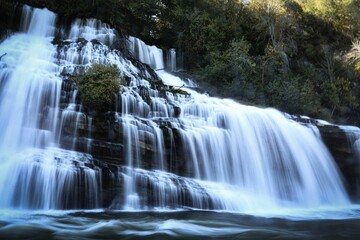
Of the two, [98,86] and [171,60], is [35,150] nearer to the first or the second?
[98,86]

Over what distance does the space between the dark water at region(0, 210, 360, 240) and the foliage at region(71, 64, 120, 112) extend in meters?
3.42

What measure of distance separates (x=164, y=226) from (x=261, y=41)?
20.6 meters

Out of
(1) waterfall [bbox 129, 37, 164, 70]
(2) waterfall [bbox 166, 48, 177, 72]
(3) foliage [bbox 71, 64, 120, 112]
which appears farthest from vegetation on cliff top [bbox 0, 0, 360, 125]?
(3) foliage [bbox 71, 64, 120, 112]

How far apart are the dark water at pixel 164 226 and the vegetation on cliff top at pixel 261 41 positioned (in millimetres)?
10399

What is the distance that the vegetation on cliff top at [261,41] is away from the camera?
59.0ft

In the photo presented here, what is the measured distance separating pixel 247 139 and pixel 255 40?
15.3 meters

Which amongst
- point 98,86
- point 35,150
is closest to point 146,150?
point 98,86

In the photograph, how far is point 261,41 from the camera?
79.6 feet

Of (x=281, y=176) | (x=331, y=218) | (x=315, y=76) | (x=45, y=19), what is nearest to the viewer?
(x=331, y=218)

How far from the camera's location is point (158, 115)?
36.1 feet

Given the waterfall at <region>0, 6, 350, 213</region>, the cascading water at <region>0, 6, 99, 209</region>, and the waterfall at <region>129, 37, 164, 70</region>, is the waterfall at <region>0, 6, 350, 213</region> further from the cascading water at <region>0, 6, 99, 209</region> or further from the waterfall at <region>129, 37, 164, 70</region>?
the waterfall at <region>129, 37, 164, 70</region>

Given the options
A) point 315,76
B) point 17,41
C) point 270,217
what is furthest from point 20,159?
point 315,76

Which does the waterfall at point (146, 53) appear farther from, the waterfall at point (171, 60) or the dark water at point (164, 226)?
the dark water at point (164, 226)

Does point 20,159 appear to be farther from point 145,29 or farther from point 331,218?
point 145,29
